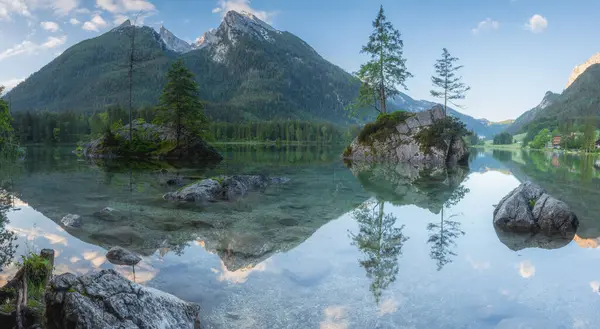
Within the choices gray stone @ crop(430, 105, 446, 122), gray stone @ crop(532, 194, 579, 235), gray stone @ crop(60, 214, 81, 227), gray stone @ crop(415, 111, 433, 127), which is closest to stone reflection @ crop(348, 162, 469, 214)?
gray stone @ crop(532, 194, 579, 235)

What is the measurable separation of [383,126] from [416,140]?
538cm

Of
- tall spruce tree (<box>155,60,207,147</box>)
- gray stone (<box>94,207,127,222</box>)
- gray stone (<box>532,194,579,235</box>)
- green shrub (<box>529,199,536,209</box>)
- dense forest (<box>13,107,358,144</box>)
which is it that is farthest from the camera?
dense forest (<box>13,107,358,144</box>)

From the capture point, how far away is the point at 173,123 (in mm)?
46969

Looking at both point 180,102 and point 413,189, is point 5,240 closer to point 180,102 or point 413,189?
point 413,189

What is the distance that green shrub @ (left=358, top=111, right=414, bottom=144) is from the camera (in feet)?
168

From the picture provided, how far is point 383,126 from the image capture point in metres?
52.2

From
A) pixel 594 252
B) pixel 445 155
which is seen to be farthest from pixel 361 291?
pixel 445 155

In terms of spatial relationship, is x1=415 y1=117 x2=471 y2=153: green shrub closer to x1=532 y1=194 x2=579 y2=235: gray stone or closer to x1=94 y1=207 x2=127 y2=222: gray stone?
x1=532 y1=194 x2=579 y2=235: gray stone

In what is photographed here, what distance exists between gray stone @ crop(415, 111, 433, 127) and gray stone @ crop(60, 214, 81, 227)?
43.7 meters

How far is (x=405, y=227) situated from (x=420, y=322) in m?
7.58

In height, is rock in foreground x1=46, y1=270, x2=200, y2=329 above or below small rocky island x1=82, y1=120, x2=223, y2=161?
below

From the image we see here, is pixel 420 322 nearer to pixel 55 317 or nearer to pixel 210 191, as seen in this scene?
pixel 55 317

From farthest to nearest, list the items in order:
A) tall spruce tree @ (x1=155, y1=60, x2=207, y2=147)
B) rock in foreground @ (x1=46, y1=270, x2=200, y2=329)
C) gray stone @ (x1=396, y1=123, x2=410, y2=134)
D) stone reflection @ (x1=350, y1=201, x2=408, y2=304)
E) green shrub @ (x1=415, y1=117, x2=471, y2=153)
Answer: gray stone @ (x1=396, y1=123, x2=410, y2=134) → green shrub @ (x1=415, y1=117, x2=471, y2=153) → tall spruce tree @ (x1=155, y1=60, x2=207, y2=147) → stone reflection @ (x1=350, y1=201, x2=408, y2=304) → rock in foreground @ (x1=46, y1=270, x2=200, y2=329)

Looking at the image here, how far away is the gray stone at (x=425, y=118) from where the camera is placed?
48.2 m
